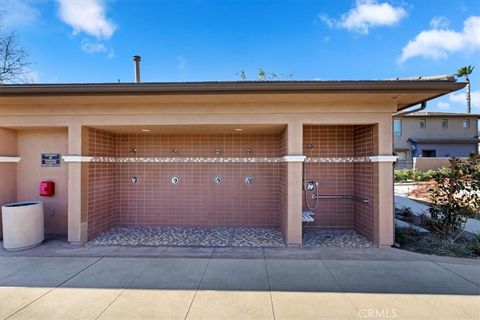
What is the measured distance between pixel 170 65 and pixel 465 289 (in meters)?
12.4

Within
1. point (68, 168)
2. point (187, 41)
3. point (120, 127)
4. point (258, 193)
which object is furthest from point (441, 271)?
point (187, 41)

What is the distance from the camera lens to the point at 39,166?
18.6 feet

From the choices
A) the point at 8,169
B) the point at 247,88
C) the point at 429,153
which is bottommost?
the point at 8,169

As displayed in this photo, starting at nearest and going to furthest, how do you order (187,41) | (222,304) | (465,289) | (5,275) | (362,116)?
(222,304) → (465,289) → (5,275) → (362,116) → (187,41)

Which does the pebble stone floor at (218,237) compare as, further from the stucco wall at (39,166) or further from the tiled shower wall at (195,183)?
the stucco wall at (39,166)

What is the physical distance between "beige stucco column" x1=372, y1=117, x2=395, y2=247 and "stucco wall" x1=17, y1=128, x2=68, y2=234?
6.57m

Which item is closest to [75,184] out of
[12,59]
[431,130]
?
[12,59]

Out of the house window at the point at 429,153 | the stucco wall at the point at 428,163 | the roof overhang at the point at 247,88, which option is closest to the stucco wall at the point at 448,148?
the house window at the point at 429,153

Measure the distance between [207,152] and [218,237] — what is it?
2142 mm

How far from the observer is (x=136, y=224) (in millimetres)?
6562

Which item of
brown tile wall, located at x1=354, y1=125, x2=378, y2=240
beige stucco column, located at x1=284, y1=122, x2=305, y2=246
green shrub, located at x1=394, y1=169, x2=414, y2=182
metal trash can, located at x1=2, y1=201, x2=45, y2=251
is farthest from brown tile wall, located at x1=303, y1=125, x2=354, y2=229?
green shrub, located at x1=394, y1=169, x2=414, y2=182

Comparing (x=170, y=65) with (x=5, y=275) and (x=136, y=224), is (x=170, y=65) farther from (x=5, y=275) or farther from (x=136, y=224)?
(x=5, y=275)

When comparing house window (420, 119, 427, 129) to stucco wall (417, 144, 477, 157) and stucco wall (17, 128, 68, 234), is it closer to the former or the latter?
stucco wall (417, 144, 477, 157)

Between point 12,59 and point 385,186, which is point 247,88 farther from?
point 12,59
